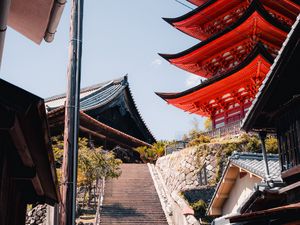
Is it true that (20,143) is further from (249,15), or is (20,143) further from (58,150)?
(249,15)

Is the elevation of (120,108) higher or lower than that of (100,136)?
higher

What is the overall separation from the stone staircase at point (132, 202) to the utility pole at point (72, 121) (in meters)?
10.4

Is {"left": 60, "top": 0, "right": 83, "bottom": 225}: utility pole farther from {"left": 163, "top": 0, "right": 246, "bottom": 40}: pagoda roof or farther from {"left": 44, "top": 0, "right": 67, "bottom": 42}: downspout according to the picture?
{"left": 163, "top": 0, "right": 246, "bottom": 40}: pagoda roof

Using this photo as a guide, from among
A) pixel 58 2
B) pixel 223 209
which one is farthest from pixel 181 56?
pixel 58 2


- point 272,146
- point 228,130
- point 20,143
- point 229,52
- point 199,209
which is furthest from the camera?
point 229,52

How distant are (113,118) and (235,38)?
446 inches

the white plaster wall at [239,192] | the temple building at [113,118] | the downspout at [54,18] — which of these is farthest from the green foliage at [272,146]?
the downspout at [54,18]

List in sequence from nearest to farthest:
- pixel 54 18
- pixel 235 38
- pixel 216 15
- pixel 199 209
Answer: pixel 54 18 < pixel 199 209 < pixel 235 38 < pixel 216 15

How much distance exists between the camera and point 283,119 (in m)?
8.05

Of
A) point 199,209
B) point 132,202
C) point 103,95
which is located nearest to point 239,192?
point 199,209

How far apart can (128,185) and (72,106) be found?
1549cm

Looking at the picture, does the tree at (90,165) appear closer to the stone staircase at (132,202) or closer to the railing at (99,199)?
the railing at (99,199)

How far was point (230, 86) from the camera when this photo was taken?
24.9 m

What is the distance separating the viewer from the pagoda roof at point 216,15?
26.0m
